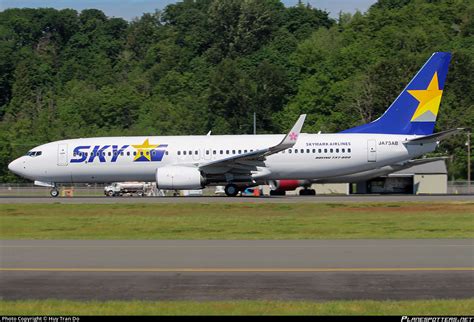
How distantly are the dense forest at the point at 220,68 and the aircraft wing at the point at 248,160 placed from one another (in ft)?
113

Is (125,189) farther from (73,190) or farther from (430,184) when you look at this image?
(430,184)

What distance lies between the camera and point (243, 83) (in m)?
109

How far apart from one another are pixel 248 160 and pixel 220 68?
6463 cm

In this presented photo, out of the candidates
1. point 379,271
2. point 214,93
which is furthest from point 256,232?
point 214,93

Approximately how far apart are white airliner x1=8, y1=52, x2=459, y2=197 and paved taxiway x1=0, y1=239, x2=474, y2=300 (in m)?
25.0

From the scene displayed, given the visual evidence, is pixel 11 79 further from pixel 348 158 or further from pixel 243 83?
pixel 348 158

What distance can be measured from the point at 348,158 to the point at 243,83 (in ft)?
198

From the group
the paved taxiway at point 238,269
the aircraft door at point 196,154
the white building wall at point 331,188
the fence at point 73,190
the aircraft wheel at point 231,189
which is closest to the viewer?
the paved taxiway at point 238,269

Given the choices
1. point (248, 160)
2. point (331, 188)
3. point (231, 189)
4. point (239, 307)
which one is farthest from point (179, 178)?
point (239, 307)

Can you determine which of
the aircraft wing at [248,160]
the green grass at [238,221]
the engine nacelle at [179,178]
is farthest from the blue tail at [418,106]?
the green grass at [238,221]

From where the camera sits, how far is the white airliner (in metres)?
49.3

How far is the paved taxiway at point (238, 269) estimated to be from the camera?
15.8 metres

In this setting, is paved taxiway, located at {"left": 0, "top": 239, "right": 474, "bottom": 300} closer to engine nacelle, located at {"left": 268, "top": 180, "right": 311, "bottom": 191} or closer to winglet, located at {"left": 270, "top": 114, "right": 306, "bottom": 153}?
winglet, located at {"left": 270, "top": 114, "right": 306, "bottom": 153}

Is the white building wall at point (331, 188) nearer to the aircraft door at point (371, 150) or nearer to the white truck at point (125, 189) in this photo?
the white truck at point (125, 189)
